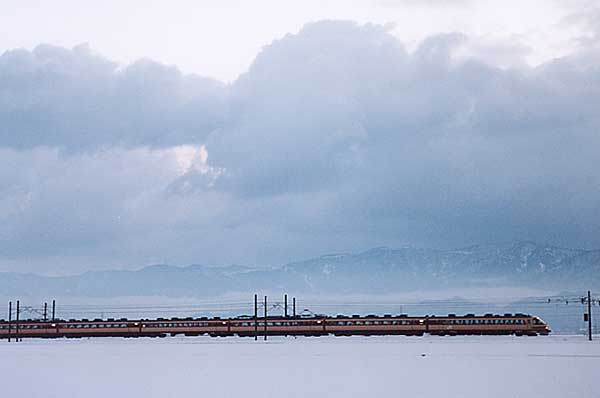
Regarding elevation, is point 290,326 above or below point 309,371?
above

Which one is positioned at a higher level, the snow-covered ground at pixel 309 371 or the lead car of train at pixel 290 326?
the lead car of train at pixel 290 326

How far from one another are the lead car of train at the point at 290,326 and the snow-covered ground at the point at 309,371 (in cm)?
2326

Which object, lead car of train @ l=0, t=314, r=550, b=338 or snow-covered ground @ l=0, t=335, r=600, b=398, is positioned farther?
lead car of train @ l=0, t=314, r=550, b=338

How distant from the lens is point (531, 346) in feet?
355

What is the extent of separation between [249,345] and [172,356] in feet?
82.2

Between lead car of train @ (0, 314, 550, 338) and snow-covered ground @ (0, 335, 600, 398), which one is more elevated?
lead car of train @ (0, 314, 550, 338)

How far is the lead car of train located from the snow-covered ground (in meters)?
23.3

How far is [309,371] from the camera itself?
72.1m

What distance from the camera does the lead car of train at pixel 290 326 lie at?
5335 inches

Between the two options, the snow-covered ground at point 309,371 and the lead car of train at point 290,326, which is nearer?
the snow-covered ground at point 309,371

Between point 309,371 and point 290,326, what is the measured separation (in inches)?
2922

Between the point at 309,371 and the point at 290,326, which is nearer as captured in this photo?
the point at 309,371

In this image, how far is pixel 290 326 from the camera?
14588 cm

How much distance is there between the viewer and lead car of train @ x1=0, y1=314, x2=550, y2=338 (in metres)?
136
